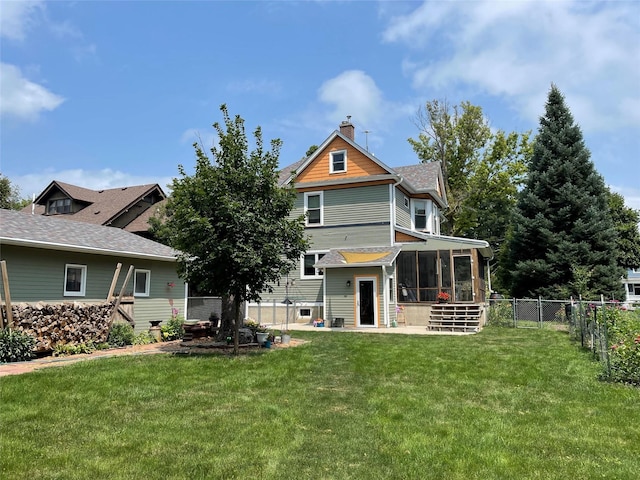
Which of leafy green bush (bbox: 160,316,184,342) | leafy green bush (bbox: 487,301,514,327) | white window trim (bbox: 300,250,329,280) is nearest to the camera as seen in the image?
leafy green bush (bbox: 160,316,184,342)

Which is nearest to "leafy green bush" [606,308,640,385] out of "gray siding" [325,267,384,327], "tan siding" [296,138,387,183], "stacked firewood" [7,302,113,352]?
"gray siding" [325,267,384,327]

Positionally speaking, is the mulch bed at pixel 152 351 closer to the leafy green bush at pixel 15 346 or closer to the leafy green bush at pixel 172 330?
the leafy green bush at pixel 15 346

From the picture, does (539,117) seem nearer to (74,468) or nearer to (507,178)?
(507,178)

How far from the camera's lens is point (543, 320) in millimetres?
20500

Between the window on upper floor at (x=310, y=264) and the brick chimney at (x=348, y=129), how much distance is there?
6.99 metres

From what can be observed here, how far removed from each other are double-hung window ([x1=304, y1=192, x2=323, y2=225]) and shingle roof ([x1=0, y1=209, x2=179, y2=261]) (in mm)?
7703

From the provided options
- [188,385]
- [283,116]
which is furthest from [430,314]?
[188,385]

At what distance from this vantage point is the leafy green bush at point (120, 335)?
12.9 m

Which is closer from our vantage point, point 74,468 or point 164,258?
point 74,468

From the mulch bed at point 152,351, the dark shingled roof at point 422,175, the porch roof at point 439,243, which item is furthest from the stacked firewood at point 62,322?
the dark shingled roof at point 422,175

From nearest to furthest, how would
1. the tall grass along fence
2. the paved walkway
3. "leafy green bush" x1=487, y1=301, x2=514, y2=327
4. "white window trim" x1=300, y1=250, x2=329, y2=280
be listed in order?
the tall grass along fence < the paved walkway < "leafy green bush" x1=487, y1=301, x2=514, y2=327 < "white window trim" x1=300, y1=250, x2=329, y2=280

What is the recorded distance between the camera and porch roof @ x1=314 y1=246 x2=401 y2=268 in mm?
18953

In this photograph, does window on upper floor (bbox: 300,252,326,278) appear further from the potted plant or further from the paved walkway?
the paved walkway

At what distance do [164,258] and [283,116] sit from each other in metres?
6.84
